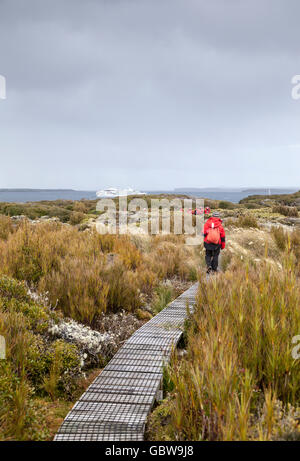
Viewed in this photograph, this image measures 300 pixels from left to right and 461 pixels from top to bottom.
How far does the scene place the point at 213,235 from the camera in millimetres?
8961

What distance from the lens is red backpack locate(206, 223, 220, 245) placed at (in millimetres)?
8920

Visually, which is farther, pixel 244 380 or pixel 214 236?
pixel 214 236

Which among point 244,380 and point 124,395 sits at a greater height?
point 244,380

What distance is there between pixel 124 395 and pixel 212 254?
6.23 metres

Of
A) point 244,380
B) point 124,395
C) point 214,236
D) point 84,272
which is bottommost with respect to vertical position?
point 124,395

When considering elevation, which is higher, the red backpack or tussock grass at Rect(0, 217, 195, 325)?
the red backpack

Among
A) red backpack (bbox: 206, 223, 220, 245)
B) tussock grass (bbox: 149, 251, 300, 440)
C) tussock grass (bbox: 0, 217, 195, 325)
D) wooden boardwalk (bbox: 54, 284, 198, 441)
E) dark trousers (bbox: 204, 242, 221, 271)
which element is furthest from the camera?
dark trousers (bbox: 204, 242, 221, 271)

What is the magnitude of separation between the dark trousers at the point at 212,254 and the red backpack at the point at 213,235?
0.15m

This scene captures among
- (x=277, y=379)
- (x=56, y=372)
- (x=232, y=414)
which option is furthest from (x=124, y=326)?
(x=232, y=414)

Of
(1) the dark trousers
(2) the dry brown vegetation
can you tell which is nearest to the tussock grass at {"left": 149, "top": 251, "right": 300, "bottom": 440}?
(2) the dry brown vegetation

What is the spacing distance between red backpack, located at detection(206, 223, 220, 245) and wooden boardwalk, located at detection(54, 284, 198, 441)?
409 cm

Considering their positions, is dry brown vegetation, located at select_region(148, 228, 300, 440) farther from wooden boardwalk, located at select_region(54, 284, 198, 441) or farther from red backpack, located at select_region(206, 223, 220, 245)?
red backpack, located at select_region(206, 223, 220, 245)

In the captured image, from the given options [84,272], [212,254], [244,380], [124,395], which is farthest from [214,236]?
[244,380]

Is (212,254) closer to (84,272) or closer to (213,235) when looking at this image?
(213,235)
